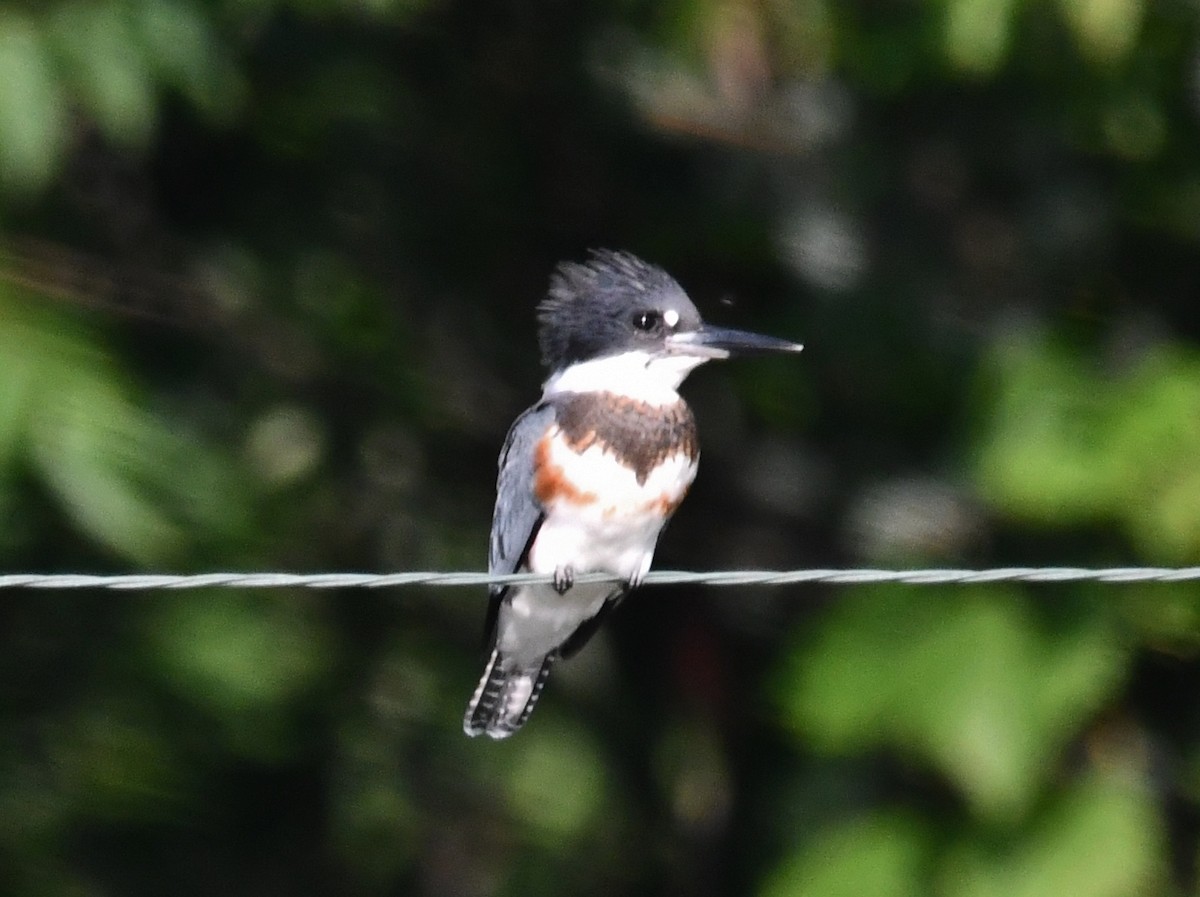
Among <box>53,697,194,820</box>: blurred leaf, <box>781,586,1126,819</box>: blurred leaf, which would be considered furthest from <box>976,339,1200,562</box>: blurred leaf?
<box>53,697,194,820</box>: blurred leaf

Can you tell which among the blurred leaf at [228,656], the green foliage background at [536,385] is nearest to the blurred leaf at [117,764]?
the green foliage background at [536,385]

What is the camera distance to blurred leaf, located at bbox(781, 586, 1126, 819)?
→ 3207mm

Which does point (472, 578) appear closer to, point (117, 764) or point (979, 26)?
point (979, 26)

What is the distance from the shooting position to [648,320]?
3.43 meters

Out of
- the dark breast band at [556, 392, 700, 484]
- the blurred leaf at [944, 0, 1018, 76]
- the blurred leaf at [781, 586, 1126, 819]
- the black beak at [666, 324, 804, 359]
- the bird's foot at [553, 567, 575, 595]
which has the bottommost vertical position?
the blurred leaf at [781, 586, 1126, 819]

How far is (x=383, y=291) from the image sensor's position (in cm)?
462

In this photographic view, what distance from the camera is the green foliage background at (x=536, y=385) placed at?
12.1 feet

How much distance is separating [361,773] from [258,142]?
1.46m

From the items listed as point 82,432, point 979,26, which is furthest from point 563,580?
point 979,26

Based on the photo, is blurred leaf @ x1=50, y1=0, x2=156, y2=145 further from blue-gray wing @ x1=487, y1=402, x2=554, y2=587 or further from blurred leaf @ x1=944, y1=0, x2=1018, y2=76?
blurred leaf @ x1=944, y1=0, x2=1018, y2=76

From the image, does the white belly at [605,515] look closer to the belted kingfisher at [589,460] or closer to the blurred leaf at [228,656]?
the belted kingfisher at [589,460]

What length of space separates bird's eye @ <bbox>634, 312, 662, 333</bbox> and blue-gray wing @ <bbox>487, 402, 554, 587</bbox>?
8.4 inches

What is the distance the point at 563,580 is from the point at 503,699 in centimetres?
70

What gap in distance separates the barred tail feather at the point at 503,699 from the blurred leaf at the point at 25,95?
1163 mm
